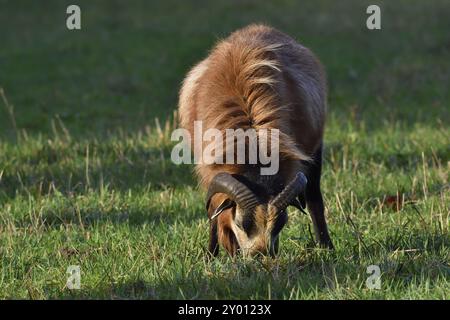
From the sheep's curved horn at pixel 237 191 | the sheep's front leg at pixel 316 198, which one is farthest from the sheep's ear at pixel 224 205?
the sheep's front leg at pixel 316 198

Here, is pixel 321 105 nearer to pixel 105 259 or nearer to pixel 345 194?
pixel 345 194

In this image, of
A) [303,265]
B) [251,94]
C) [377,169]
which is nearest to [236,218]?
[303,265]

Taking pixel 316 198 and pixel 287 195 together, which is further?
pixel 316 198

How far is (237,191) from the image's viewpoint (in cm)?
638

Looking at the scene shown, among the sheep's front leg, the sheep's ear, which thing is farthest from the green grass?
the sheep's ear

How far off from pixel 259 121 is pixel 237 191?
721mm

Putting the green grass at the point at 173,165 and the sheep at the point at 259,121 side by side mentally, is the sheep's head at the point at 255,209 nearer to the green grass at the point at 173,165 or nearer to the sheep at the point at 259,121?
the sheep at the point at 259,121

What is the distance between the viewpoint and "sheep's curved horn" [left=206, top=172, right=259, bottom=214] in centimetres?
637

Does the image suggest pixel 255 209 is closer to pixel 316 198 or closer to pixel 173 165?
pixel 316 198

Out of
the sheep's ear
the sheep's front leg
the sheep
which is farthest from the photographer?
the sheep's front leg

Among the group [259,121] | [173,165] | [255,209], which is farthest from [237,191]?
[173,165]

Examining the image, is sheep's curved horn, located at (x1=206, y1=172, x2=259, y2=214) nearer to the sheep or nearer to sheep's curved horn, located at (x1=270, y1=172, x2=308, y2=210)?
the sheep
